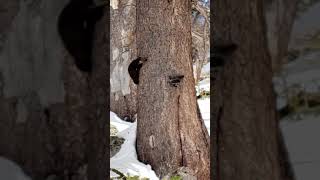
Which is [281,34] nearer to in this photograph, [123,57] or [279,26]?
[279,26]

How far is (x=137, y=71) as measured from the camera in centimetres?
593

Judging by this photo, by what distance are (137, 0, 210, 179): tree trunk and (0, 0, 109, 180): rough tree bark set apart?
4.29 metres

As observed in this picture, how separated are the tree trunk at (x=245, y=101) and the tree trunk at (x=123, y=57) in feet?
23.3

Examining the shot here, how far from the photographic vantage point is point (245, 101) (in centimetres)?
133

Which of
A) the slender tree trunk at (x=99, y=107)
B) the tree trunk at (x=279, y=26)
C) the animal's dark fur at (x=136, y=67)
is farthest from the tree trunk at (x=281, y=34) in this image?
the animal's dark fur at (x=136, y=67)

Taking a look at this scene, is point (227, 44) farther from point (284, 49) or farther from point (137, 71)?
point (137, 71)

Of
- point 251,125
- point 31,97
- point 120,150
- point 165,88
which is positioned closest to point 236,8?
point 251,125

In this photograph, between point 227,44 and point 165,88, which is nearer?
point 227,44

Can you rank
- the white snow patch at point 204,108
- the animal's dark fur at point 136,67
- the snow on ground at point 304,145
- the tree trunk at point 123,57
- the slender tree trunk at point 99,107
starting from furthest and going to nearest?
the white snow patch at point 204,108 < the tree trunk at point 123,57 < the animal's dark fur at point 136,67 < the slender tree trunk at point 99,107 < the snow on ground at point 304,145

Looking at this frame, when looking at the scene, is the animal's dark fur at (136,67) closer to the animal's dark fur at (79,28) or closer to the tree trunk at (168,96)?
the tree trunk at (168,96)

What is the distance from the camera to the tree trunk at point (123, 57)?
8531 mm

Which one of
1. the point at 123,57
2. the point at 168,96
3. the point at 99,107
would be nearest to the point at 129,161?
the point at 168,96

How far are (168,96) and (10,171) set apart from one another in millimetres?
4418

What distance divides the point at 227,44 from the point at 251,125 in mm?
212
